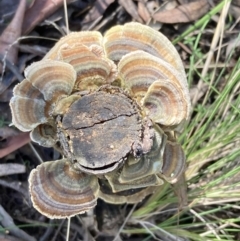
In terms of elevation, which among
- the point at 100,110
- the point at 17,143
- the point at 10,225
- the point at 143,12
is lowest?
the point at 10,225

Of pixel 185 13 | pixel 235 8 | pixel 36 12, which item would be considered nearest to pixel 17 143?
pixel 36 12

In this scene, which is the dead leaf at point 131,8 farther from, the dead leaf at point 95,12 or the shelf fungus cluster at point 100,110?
the shelf fungus cluster at point 100,110

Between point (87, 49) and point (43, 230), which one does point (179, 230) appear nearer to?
point (43, 230)

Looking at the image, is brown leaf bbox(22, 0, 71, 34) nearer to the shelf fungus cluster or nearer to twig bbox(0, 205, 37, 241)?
the shelf fungus cluster

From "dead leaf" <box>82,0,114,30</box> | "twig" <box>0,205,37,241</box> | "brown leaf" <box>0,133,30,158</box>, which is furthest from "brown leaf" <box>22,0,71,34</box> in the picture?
"twig" <box>0,205,37,241</box>

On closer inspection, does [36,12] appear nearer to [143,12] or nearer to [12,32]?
[12,32]

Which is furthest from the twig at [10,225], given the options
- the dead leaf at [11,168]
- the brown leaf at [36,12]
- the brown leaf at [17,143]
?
the brown leaf at [36,12]

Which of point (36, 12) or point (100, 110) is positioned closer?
point (100, 110)
